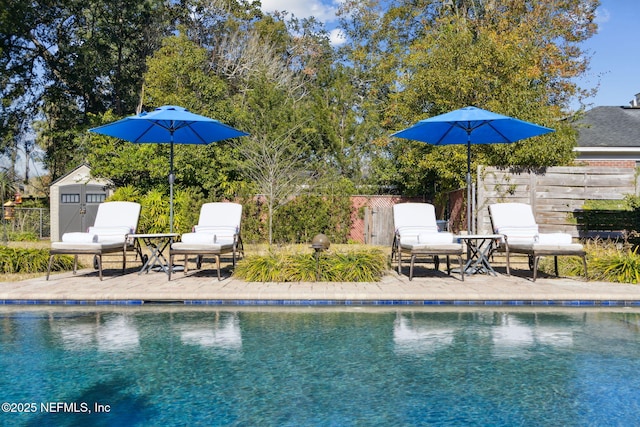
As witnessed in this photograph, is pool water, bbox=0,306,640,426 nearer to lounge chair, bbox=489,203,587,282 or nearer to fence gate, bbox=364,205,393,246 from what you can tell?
lounge chair, bbox=489,203,587,282

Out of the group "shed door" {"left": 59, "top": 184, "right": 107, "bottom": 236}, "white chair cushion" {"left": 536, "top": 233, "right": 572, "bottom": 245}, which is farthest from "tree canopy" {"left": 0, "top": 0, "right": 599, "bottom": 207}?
"white chair cushion" {"left": 536, "top": 233, "right": 572, "bottom": 245}

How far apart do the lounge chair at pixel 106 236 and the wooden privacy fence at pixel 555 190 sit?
766 centimetres

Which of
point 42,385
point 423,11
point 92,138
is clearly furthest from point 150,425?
point 423,11

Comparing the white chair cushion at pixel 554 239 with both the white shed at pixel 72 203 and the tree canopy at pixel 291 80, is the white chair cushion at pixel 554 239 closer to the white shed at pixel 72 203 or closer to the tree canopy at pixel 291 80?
the tree canopy at pixel 291 80

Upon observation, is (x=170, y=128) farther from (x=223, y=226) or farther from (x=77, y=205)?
(x=77, y=205)

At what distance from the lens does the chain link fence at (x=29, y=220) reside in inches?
789

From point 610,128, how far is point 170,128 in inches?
760

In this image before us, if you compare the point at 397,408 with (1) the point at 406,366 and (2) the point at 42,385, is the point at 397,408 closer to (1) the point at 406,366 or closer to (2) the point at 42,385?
(1) the point at 406,366

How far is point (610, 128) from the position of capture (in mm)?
22188

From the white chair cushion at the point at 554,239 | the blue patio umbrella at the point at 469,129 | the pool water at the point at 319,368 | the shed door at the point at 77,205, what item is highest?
the blue patio umbrella at the point at 469,129

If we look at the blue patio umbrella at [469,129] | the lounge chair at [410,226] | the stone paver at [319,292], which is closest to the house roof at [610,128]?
the blue patio umbrella at [469,129]

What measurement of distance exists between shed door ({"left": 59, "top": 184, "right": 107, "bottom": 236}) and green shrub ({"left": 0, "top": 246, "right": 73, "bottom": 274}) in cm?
1038

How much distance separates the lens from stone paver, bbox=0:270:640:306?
6879 mm

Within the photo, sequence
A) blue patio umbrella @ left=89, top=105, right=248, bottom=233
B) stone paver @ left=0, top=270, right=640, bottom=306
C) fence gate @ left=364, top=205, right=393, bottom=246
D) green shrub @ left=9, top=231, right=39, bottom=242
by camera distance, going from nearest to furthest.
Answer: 1. stone paver @ left=0, top=270, right=640, bottom=306
2. blue patio umbrella @ left=89, top=105, right=248, bottom=233
3. fence gate @ left=364, top=205, right=393, bottom=246
4. green shrub @ left=9, top=231, right=39, bottom=242
